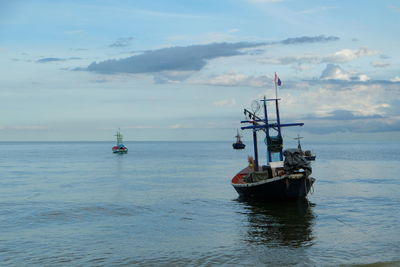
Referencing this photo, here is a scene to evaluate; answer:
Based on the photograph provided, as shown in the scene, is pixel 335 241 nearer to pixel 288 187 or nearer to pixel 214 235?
pixel 214 235

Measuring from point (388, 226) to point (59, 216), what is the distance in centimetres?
2271

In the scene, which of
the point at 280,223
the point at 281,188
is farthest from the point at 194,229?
the point at 281,188

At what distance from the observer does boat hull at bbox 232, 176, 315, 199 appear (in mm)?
33219

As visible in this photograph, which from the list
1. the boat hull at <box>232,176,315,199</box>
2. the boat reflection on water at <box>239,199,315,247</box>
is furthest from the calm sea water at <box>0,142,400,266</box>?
A: the boat hull at <box>232,176,315,199</box>

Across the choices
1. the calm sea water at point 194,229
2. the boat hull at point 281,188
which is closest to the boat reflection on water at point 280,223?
the calm sea water at point 194,229

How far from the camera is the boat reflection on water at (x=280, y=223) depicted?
23094 millimetres

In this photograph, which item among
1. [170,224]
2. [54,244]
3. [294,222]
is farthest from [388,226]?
[54,244]

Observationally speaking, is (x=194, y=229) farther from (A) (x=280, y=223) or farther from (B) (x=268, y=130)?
(B) (x=268, y=130)

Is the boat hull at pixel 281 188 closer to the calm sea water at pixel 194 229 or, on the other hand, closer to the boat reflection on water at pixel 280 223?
the boat reflection on water at pixel 280 223

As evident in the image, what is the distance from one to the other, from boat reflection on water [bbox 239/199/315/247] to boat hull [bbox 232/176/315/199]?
664 mm

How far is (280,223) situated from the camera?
2811cm

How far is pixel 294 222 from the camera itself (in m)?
28.4

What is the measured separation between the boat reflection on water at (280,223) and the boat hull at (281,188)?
2.18 ft

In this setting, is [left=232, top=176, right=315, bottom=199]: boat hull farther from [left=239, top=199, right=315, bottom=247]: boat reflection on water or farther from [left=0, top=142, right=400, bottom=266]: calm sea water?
[left=0, top=142, right=400, bottom=266]: calm sea water
